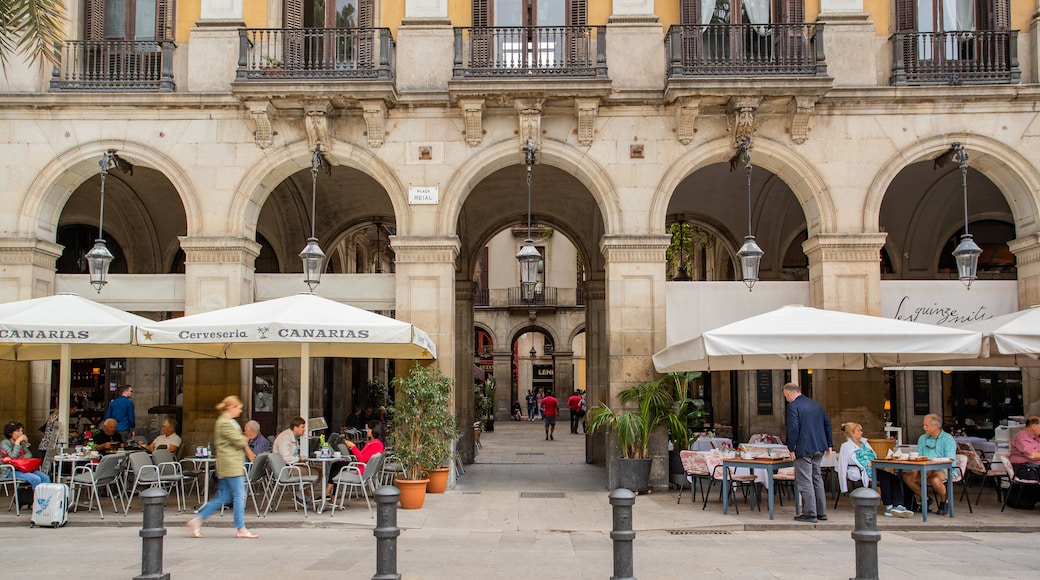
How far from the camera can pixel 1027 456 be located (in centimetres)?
1169

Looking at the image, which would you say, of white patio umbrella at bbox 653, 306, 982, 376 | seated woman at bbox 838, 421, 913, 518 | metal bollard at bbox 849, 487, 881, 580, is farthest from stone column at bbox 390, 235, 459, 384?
metal bollard at bbox 849, 487, 881, 580

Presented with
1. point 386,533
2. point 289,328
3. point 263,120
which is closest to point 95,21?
point 263,120

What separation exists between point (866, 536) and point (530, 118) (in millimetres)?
9054

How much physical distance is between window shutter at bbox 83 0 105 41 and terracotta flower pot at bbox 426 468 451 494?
8.84 m

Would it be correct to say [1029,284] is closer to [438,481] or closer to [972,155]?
[972,155]

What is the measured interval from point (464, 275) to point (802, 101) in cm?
813

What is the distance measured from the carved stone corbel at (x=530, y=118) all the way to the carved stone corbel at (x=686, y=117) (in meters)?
2.10

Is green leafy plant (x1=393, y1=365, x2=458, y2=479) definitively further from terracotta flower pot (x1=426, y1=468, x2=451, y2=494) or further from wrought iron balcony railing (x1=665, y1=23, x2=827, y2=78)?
wrought iron balcony railing (x1=665, y1=23, x2=827, y2=78)

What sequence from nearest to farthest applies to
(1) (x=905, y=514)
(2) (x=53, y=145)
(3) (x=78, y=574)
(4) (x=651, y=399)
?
(3) (x=78, y=574) < (1) (x=905, y=514) < (4) (x=651, y=399) < (2) (x=53, y=145)

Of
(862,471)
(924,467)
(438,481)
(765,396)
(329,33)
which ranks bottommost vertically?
(438,481)

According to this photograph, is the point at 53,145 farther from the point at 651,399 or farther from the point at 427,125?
the point at 651,399

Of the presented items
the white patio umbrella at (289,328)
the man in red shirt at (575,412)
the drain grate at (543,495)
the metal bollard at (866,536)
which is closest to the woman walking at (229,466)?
the white patio umbrella at (289,328)

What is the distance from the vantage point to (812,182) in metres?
14.1

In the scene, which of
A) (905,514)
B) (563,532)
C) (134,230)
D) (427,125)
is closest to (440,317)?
(427,125)
